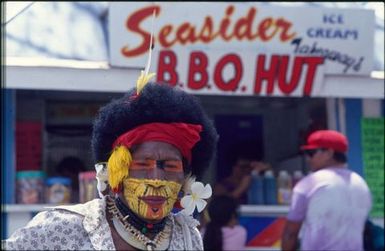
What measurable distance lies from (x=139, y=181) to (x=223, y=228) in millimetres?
3671

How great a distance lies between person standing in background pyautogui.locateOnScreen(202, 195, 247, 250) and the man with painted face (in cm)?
332

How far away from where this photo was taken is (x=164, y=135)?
333cm

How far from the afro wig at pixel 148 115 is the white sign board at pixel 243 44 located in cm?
373

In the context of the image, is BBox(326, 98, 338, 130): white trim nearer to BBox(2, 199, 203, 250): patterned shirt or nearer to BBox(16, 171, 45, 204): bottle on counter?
BBox(16, 171, 45, 204): bottle on counter

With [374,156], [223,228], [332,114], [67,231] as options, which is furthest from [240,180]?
[67,231]

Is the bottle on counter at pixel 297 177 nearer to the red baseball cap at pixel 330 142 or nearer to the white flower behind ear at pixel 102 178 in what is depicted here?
the red baseball cap at pixel 330 142

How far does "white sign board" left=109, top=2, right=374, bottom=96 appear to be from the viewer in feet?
23.9

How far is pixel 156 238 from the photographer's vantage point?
3369mm

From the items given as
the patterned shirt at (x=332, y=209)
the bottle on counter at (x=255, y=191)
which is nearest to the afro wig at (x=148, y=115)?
the patterned shirt at (x=332, y=209)

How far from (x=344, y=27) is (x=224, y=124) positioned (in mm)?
1924

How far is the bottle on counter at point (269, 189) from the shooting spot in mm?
8047

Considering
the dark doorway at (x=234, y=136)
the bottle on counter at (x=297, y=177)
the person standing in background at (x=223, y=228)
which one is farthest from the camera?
the dark doorway at (x=234, y=136)

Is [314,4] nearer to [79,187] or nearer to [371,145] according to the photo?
[371,145]

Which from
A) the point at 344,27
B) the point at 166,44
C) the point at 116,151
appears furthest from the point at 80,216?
the point at 344,27
